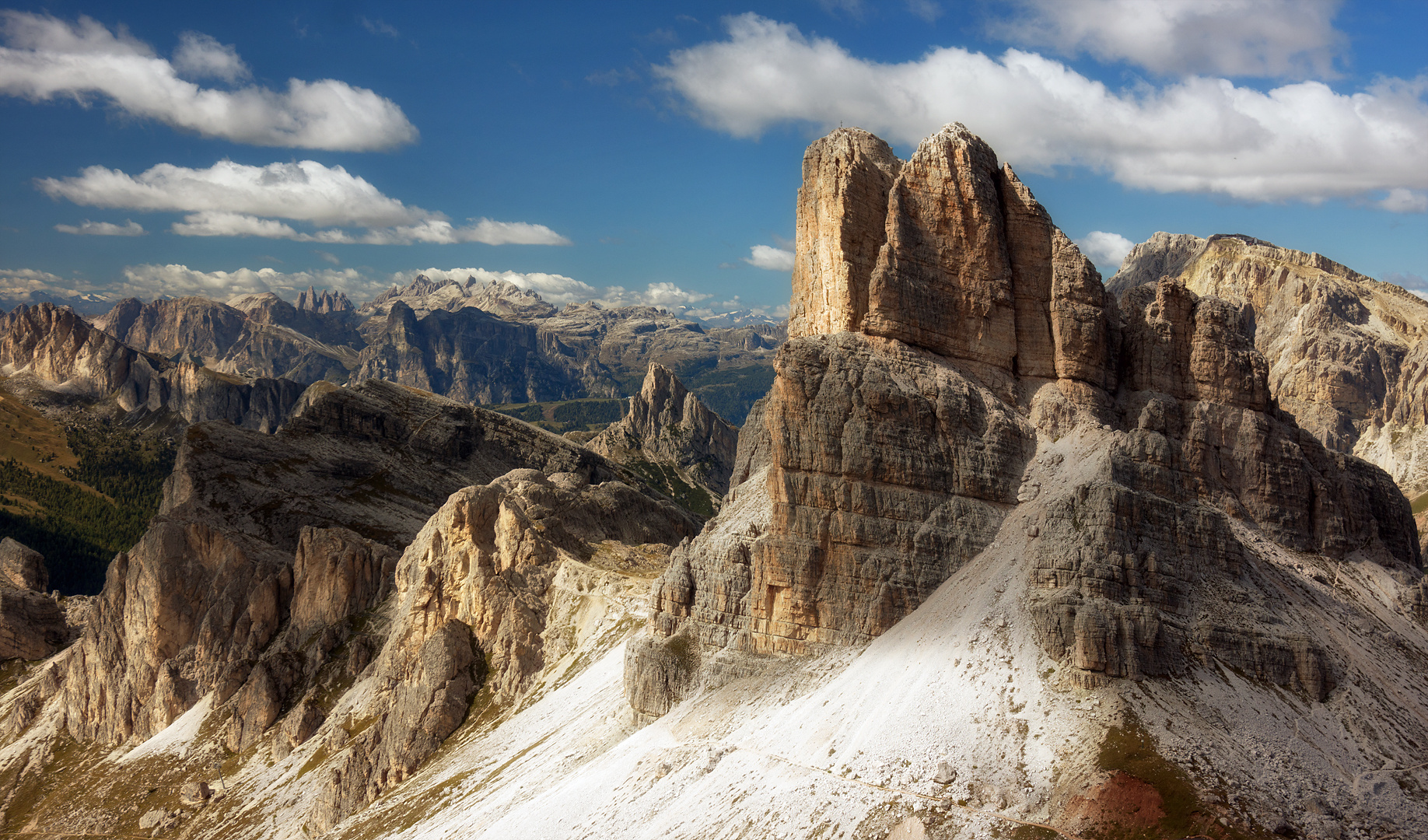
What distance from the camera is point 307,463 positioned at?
171000 mm

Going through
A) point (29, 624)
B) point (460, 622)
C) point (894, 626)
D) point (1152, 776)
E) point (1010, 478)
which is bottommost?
point (29, 624)

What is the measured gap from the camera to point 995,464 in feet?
267

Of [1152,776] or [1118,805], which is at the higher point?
[1152,776]

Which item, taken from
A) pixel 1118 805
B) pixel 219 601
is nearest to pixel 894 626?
pixel 1118 805

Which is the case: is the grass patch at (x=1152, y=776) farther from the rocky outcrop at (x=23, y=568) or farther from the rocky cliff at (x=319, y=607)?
the rocky outcrop at (x=23, y=568)

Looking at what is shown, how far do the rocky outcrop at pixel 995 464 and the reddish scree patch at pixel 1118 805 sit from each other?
364 inches

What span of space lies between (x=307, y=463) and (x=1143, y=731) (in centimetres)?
14703

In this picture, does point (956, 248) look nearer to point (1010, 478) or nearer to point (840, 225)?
point (840, 225)

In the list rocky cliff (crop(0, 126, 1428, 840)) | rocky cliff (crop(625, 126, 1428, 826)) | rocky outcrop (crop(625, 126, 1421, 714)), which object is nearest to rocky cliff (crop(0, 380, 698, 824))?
rocky cliff (crop(0, 126, 1428, 840))

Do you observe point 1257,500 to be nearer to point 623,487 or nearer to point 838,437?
point 838,437

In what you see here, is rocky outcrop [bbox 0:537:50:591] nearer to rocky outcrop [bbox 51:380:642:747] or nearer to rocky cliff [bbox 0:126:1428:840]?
rocky outcrop [bbox 51:380:642:747]

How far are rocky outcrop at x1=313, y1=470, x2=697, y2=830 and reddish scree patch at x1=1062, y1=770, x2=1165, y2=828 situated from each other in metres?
63.9

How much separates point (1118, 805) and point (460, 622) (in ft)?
254

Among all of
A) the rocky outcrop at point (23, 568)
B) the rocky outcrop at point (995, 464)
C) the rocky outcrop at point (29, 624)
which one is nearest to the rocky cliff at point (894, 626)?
the rocky outcrop at point (995, 464)
